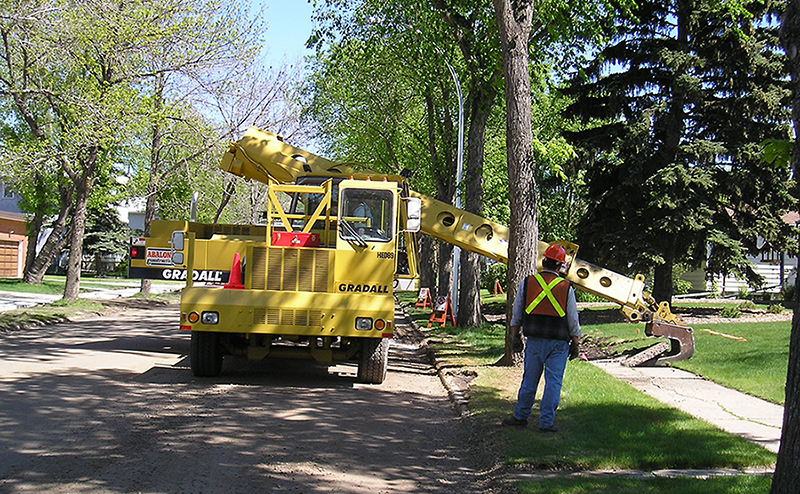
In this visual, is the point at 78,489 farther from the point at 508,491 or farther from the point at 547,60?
the point at 547,60

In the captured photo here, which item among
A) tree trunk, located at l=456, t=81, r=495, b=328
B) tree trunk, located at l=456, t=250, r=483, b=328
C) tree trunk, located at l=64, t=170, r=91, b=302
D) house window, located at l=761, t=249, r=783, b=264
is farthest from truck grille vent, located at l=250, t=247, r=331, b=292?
house window, located at l=761, t=249, r=783, b=264

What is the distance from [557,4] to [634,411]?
33.7 feet

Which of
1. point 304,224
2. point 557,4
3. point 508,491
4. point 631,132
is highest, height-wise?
point 557,4

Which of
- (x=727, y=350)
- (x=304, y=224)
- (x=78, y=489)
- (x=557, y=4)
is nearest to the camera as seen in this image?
(x=78, y=489)

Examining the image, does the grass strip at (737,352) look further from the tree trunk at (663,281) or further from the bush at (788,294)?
the bush at (788,294)

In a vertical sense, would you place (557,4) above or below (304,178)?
above

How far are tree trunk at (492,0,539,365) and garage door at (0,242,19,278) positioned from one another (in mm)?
42802

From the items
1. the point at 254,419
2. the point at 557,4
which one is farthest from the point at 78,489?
the point at 557,4

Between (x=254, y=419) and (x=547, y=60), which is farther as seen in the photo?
(x=547, y=60)

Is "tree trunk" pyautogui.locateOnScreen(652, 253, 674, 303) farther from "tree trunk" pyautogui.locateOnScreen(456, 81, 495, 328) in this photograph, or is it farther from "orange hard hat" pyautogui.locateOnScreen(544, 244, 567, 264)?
"orange hard hat" pyautogui.locateOnScreen(544, 244, 567, 264)

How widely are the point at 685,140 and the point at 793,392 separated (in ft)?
67.0

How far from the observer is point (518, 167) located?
1296 centimetres

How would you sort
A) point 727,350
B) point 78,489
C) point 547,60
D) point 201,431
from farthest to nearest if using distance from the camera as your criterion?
point 547,60 → point 727,350 → point 201,431 → point 78,489

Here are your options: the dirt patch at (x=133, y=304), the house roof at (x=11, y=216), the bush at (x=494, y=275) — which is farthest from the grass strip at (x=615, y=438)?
the house roof at (x=11, y=216)
